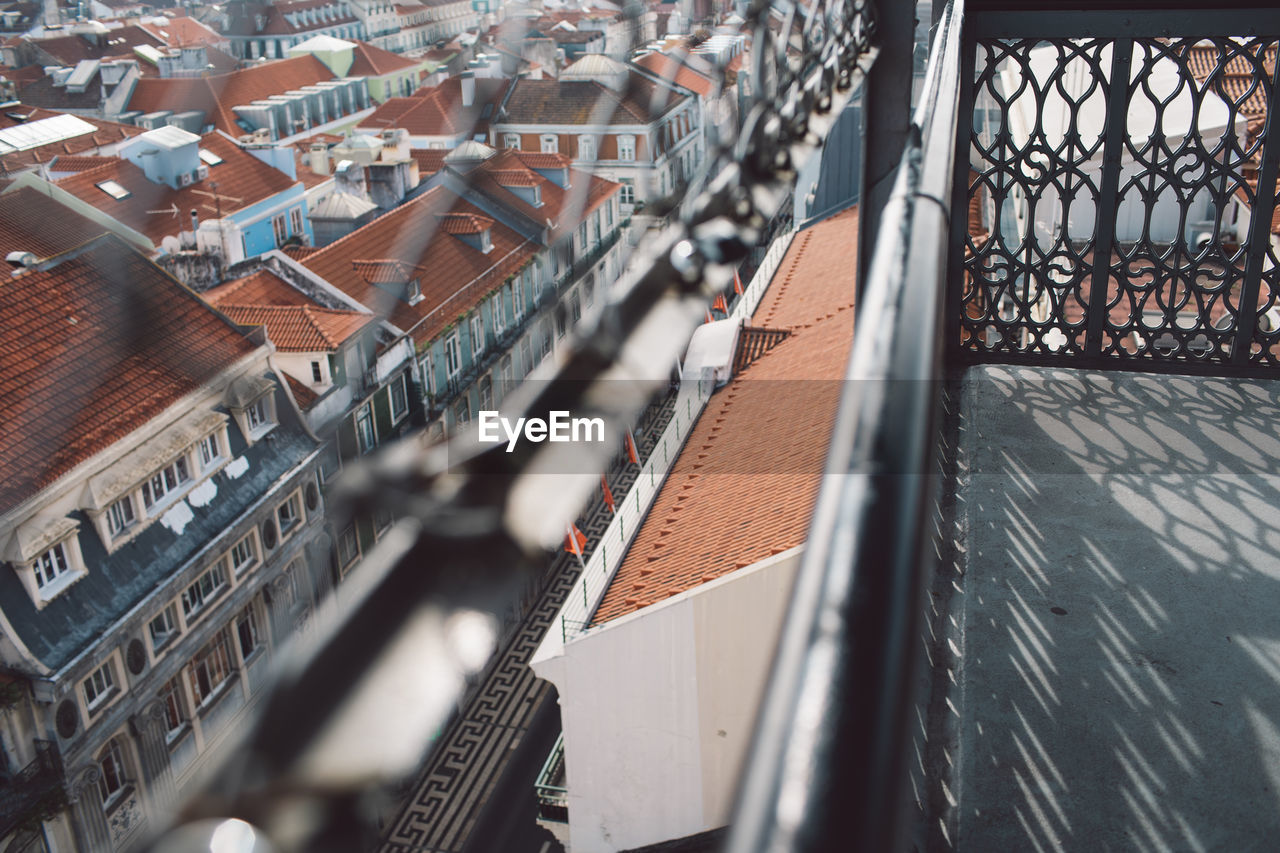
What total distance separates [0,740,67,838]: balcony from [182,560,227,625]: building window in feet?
2.81

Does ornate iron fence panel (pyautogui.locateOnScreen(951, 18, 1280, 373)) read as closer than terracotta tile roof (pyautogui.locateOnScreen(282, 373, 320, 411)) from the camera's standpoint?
Yes

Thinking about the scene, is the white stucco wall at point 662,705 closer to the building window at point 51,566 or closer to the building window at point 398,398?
the building window at point 51,566

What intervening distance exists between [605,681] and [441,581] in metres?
3.29

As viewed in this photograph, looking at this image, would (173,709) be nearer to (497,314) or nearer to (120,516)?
(120,516)

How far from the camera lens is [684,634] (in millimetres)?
3309

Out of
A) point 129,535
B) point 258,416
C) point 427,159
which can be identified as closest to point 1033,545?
point 129,535

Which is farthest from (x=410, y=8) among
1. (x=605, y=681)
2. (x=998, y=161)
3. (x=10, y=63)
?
(x=998, y=161)

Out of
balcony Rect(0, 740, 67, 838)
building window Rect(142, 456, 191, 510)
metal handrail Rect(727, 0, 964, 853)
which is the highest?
metal handrail Rect(727, 0, 964, 853)

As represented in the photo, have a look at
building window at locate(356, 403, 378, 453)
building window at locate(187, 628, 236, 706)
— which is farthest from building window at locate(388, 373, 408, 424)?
building window at locate(187, 628, 236, 706)

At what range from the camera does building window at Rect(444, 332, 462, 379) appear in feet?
24.3

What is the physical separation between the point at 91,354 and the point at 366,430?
1.95 m

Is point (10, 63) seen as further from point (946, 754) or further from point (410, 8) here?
point (946, 754)

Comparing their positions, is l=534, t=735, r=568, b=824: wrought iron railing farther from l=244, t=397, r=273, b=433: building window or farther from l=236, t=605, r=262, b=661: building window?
l=244, t=397, r=273, b=433: building window

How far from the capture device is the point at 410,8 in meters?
11.6
